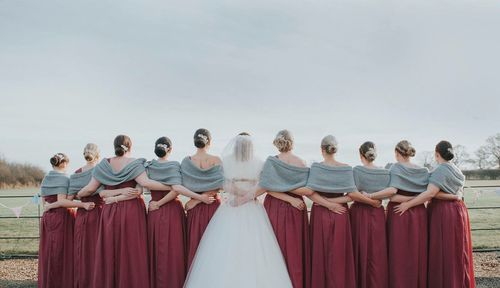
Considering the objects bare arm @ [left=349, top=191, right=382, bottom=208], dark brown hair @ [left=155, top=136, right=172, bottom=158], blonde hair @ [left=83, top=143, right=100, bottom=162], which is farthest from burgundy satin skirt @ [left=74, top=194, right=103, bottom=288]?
bare arm @ [left=349, top=191, right=382, bottom=208]

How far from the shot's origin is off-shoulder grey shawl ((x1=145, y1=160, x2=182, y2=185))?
616 centimetres

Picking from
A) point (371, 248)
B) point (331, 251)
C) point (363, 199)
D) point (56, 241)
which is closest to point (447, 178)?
point (363, 199)

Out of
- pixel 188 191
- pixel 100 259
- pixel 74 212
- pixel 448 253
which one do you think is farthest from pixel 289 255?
pixel 74 212

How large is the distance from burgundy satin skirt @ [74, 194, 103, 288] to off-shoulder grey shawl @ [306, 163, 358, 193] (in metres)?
3.31

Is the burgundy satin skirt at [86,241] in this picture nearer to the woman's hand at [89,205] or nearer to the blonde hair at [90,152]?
the woman's hand at [89,205]

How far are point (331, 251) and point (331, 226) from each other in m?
0.34

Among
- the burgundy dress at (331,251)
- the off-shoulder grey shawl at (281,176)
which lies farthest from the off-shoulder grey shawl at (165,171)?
the burgundy dress at (331,251)

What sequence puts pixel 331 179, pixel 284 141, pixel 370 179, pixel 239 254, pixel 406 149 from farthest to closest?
1. pixel 406 149
2. pixel 370 179
3. pixel 284 141
4. pixel 331 179
5. pixel 239 254

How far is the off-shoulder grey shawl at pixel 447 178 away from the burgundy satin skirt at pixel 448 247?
0.76 feet

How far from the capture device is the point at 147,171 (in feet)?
20.6

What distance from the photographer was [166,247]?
6250mm

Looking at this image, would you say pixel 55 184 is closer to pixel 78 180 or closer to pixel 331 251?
pixel 78 180

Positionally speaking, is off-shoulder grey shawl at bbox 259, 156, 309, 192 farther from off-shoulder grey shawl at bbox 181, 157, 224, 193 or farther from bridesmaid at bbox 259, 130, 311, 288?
off-shoulder grey shawl at bbox 181, 157, 224, 193

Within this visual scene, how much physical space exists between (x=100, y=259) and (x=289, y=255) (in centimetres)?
270
